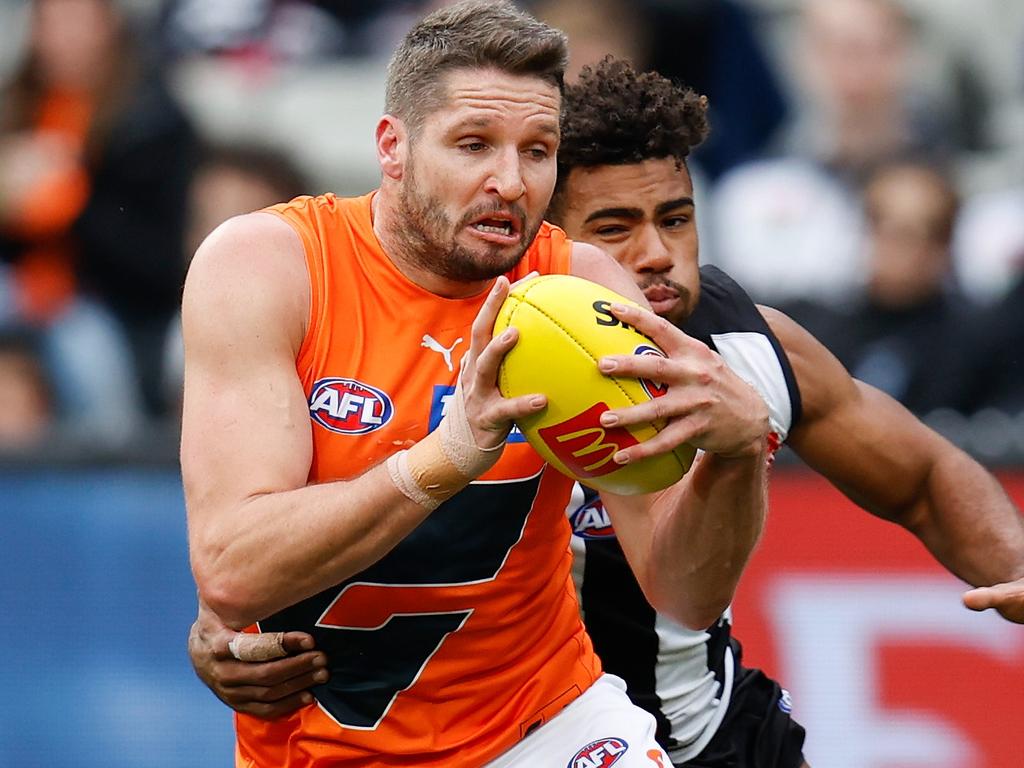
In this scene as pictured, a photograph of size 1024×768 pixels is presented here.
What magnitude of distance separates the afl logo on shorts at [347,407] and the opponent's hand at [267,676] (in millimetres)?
566

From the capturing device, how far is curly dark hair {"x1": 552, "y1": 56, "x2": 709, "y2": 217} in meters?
4.98

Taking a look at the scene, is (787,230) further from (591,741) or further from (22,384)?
(591,741)

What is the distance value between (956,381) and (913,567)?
147cm

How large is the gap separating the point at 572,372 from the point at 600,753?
1.18 m

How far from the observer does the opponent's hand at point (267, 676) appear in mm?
4141

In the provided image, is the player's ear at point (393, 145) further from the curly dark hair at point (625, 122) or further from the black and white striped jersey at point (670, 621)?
the black and white striped jersey at point (670, 621)

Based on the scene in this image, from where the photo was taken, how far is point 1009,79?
9359mm

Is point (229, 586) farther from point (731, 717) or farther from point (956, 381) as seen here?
point (956, 381)

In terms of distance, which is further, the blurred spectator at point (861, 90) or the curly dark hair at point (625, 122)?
the blurred spectator at point (861, 90)

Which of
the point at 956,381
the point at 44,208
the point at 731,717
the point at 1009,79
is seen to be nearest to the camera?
the point at 731,717

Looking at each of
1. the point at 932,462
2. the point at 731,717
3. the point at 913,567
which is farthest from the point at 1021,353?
the point at 731,717

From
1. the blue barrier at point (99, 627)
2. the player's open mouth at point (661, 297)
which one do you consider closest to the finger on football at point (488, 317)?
the player's open mouth at point (661, 297)

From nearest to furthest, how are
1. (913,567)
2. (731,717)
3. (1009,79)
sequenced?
(731,717) < (913,567) < (1009,79)

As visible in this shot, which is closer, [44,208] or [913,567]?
[913,567]
